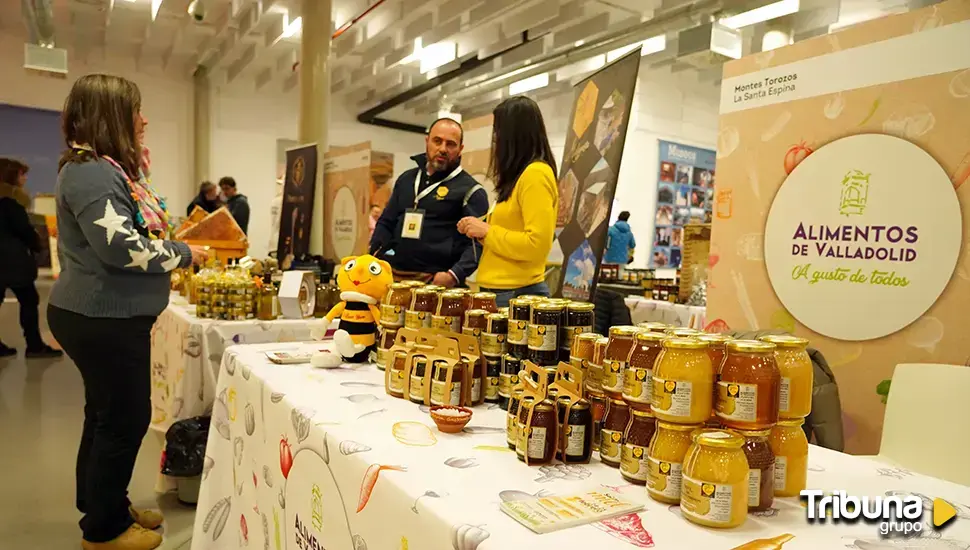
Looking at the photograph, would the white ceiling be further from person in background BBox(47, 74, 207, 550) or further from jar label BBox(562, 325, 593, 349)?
jar label BBox(562, 325, 593, 349)

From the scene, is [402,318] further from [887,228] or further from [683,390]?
[887,228]

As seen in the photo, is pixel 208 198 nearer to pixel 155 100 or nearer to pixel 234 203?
pixel 234 203

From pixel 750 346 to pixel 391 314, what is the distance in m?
1.02

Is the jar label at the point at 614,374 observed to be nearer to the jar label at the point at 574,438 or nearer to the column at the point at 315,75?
the jar label at the point at 574,438

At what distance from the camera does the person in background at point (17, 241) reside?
5.20 metres

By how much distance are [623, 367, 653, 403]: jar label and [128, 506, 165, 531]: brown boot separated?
2.17 m

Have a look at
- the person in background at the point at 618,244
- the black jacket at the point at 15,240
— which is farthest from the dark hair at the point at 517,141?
the person in background at the point at 618,244

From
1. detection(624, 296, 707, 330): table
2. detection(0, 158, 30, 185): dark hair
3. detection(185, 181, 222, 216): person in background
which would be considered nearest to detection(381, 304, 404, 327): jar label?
detection(624, 296, 707, 330): table

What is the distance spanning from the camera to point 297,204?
17.5 feet

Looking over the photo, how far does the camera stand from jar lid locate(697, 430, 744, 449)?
34.6 inches

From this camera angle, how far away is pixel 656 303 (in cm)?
434

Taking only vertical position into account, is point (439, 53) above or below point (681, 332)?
above

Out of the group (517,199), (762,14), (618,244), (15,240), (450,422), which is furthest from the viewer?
(618,244)

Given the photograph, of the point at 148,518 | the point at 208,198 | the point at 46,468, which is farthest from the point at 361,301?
the point at 208,198
